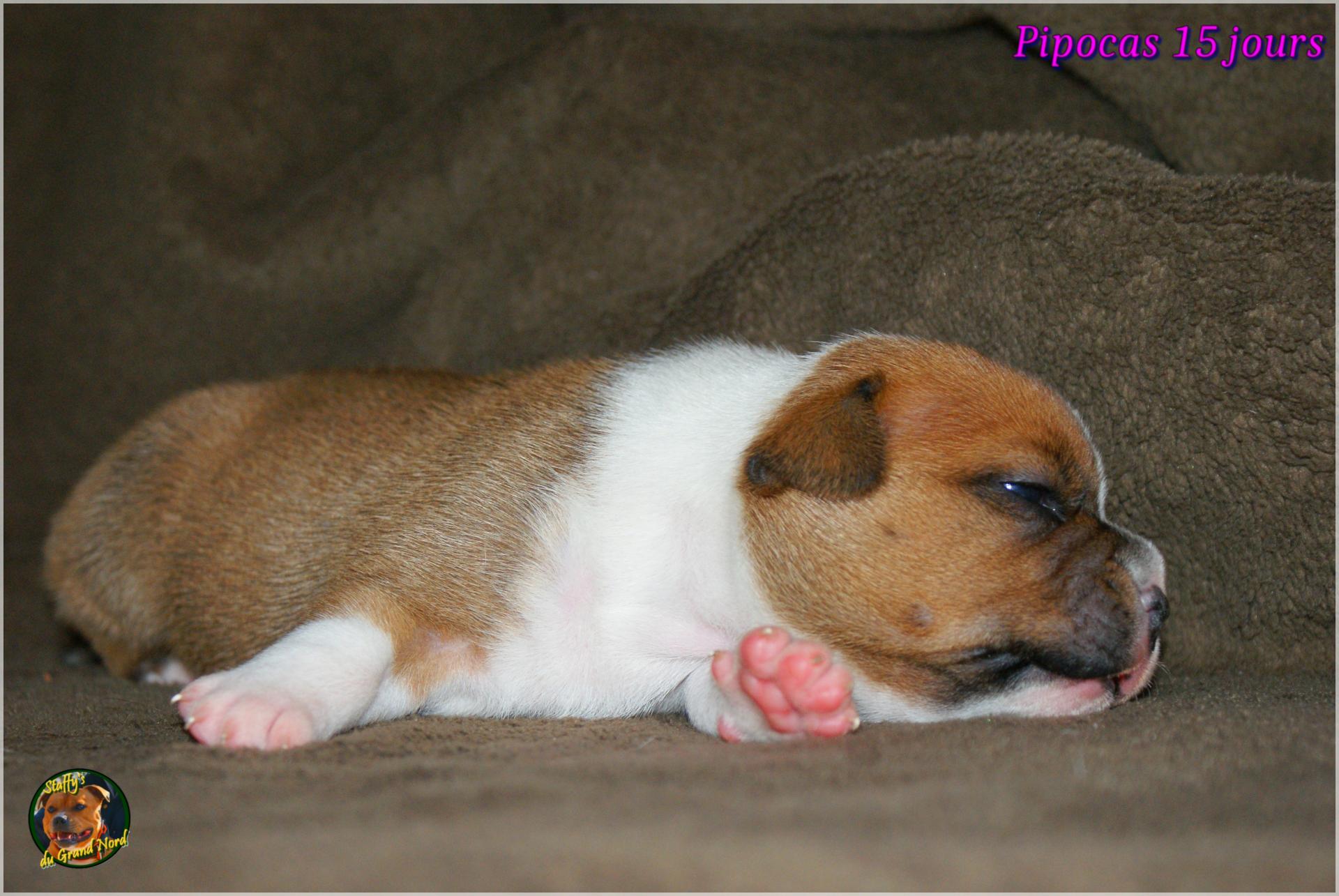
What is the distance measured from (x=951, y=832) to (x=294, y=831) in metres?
0.81

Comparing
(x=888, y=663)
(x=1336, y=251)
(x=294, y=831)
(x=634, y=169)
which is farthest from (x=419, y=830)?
(x=634, y=169)

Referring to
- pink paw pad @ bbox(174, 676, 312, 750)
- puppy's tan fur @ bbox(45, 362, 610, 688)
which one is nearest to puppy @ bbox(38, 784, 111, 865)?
pink paw pad @ bbox(174, 676, 312, 750)

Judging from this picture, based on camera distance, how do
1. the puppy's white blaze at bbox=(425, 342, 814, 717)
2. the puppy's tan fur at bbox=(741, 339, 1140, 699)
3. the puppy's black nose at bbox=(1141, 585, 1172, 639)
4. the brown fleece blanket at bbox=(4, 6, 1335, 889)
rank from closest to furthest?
the brown fleece blanket at bbox=(4, 6, 1335, 889) < the puppy's tan fur at bbox=(741, 339, 1140, 699) < the puppy's black nose at bbox=(1141, 585, 1172, 639) < the puppy's white blaze at bbox=(425, 342, 814, 717)

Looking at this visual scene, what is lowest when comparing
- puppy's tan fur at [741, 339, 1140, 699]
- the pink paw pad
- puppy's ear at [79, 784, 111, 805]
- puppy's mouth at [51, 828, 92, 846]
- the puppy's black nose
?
the pink paw pad

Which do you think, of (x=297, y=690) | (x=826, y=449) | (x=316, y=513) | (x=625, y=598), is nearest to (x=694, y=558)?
(x=625, y=598)

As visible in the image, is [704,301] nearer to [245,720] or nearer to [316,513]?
[316,513]

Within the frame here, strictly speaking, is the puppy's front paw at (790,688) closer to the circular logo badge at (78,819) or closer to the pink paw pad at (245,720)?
the pink paw pad at (245,720)

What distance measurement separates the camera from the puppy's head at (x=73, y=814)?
1.57 m

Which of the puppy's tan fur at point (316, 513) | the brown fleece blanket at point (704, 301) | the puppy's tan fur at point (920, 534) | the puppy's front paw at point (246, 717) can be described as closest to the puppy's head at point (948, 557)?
the puppy's tan fur at point (920, 534)

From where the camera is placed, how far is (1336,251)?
2.53m

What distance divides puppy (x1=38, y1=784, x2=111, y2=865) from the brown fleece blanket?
0.04 meters

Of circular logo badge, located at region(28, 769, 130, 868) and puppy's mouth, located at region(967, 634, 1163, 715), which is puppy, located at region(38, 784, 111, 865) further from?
puppy's mouth, located at region(967, 634, 1163, 715)

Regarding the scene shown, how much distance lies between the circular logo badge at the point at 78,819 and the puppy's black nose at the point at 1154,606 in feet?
6.10

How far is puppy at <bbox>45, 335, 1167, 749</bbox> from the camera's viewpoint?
2225 mm
